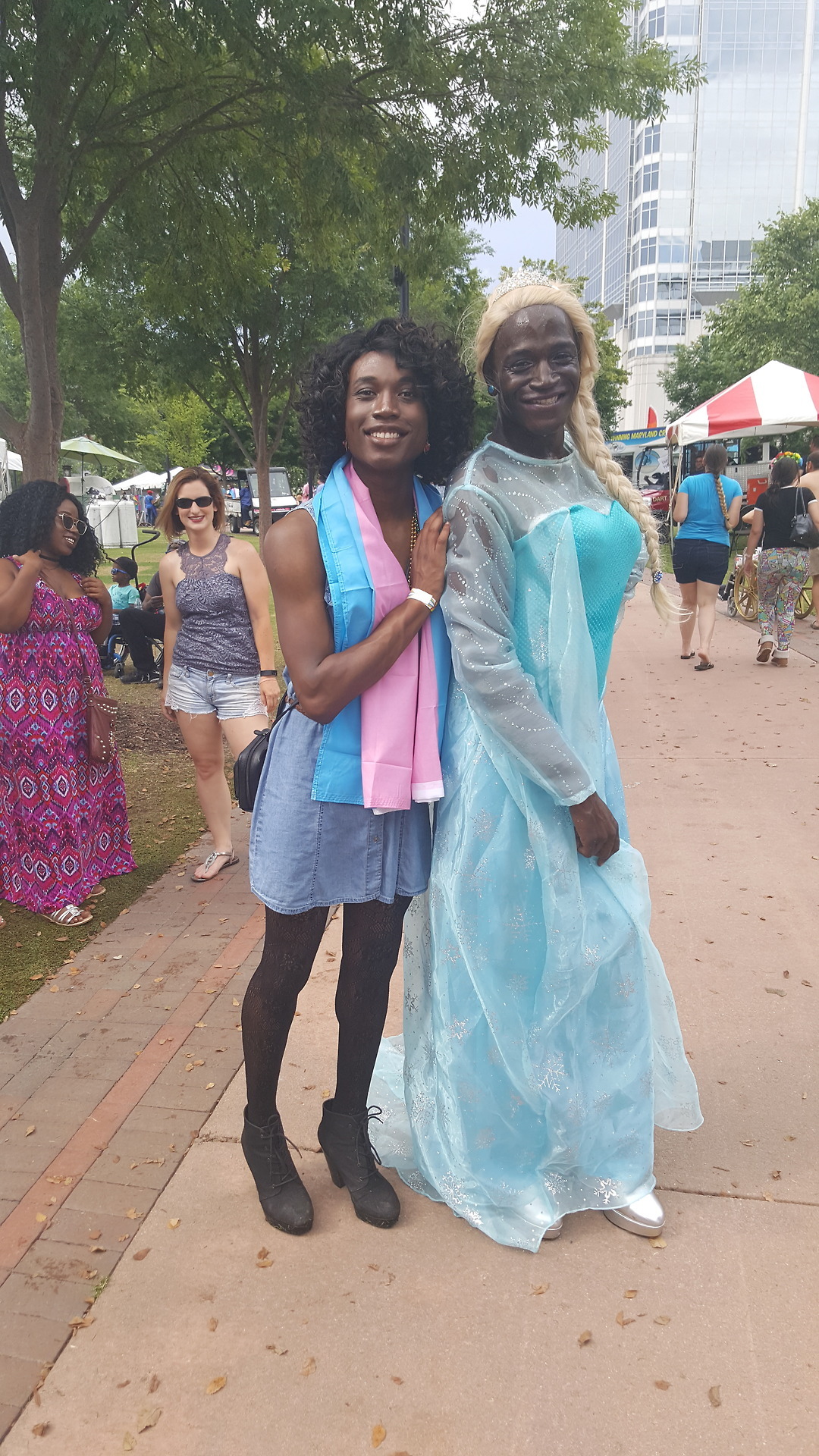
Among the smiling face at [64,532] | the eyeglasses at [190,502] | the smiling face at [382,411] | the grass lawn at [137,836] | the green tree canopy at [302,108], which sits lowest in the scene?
the grass lawn at [137,836]

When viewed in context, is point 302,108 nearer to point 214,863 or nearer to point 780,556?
point 214,863

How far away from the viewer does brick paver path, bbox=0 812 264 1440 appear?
2.34m

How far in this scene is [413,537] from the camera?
2283 mm

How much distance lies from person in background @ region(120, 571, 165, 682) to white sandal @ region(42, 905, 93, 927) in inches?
252

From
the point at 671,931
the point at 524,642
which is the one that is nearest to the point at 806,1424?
the point at 524,642

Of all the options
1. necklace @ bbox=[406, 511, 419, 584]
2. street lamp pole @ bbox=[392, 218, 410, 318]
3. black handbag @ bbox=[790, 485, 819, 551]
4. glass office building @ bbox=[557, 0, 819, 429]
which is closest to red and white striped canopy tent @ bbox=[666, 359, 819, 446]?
black handbag @ bbox=[790, 485, 819, 551]

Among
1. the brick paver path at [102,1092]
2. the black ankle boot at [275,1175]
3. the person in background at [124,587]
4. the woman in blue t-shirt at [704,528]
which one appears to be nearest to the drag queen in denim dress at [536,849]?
the black ankle boot at [275,1175]

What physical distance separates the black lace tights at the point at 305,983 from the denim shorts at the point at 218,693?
244 cm

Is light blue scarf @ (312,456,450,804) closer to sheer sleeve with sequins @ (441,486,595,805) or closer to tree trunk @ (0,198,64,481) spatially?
sheer sleeve with sequins @ (441,486,595,805)

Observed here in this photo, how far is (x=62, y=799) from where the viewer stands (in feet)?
14.8

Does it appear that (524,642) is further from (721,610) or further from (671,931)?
(721,610)

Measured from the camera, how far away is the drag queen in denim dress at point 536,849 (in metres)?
2.21

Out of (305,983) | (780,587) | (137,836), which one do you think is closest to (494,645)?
(305,983)

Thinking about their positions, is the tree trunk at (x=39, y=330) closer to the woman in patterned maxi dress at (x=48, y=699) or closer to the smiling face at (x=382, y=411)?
the woman in patterned maxi dress at (x=48, y=699)
